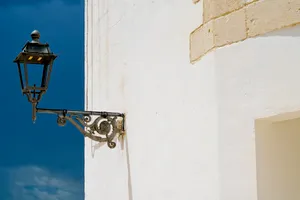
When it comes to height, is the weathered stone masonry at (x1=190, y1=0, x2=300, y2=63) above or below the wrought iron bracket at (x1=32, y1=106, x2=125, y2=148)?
above

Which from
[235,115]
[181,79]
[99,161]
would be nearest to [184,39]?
[181,79]

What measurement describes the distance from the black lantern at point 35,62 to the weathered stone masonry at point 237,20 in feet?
4.55

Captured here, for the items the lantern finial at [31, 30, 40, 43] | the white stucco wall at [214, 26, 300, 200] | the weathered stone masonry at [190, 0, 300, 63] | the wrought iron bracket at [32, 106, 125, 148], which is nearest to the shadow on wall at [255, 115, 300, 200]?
the white stucco wall at [214, 26, 300, 200]

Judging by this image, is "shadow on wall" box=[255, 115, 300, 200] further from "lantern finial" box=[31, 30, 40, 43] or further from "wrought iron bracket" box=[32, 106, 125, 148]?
"lantern finial" box=[31, 30, 40, 43]

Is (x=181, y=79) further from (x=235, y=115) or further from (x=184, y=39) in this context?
(x=235, y=115)

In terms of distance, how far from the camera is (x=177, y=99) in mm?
4164

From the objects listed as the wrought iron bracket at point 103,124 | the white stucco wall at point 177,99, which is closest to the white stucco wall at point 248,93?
the white stucco wall at point 177,99

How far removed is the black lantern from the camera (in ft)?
15.6

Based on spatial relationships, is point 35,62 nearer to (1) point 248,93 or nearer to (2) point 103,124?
(2) point 103,124

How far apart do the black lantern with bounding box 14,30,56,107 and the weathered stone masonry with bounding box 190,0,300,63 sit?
4.55 feet

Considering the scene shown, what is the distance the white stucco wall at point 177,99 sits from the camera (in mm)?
3371

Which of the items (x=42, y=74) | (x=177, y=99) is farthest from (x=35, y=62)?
(x=177, y=99)

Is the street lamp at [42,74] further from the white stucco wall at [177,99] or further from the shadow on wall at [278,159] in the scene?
the shadow on wall at [278,159]

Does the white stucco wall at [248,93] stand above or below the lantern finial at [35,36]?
below
